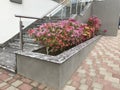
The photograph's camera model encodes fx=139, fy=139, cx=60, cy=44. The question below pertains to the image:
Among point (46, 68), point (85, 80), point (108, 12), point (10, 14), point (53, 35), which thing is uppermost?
point (108, 12)

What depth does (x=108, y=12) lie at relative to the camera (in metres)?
8.52

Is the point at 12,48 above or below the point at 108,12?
below

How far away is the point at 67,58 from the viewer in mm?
2432

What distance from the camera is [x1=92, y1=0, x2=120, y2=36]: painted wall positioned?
8.38 meters

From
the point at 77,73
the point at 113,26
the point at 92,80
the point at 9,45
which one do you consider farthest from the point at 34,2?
the point at 113,26

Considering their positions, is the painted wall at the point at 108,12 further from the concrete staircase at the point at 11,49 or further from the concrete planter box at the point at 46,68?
the concrete planter box at the point at 46,68

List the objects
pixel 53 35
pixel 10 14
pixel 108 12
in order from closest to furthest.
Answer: pixel 53 35 < pixel 10 14 < pixel 108 12

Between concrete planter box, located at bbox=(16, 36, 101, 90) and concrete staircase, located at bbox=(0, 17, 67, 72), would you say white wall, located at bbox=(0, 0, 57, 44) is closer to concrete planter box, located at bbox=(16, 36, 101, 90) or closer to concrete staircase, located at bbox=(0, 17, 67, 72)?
concrete staircase, located at bbox=(0, 17, 67, 72)

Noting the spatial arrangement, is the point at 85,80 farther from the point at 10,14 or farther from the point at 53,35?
the point at 10,14

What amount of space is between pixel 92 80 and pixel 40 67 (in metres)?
1.03

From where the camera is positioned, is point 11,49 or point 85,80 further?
point 11,49

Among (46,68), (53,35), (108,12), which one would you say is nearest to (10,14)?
(53,35)

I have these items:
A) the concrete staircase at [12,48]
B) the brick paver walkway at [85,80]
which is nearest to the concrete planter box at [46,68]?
the brick paver walkway at [85,80]

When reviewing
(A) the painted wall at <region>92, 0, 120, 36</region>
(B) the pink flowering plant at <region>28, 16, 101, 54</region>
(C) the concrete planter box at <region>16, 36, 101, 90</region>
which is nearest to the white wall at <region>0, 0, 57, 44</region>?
(B) the pink flowering plant at <region>28, 16, 101, 54</region>
